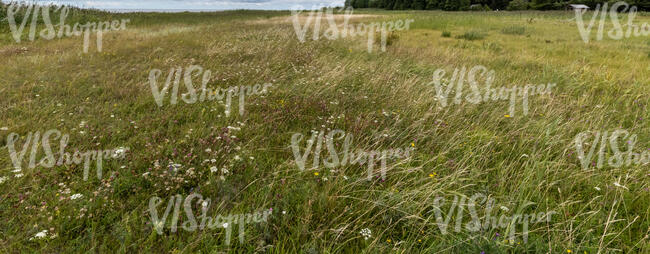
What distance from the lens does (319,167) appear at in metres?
3.15

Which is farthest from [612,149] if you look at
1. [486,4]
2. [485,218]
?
[486,4]

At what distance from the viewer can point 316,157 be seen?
333cm

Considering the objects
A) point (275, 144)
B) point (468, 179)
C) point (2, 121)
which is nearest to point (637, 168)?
point (468, 179)

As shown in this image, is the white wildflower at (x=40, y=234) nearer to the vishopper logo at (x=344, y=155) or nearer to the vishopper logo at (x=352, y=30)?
the vishopper logo at (x=344, y=155)

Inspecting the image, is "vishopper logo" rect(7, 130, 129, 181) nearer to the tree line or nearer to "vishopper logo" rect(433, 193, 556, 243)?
"vishopper logo" rect(433, 193, 556, 243)

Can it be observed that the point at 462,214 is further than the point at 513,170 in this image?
No

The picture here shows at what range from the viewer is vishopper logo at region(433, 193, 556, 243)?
7.60 feet

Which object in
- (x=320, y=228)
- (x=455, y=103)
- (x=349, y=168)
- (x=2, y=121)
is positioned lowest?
(x=320, y=228)

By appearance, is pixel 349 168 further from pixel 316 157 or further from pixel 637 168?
pixel 637 168

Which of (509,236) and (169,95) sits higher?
(169,95)

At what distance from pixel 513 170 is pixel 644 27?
2267 cm

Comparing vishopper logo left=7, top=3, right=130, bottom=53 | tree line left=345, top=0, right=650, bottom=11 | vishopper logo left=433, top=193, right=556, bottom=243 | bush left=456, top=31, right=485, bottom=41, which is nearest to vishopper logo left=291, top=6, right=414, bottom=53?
bush left=456, top=31, right=485, bottom=41

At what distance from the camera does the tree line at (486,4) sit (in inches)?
2464

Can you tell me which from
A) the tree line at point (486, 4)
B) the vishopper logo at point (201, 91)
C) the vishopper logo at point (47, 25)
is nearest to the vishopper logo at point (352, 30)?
the vishopper logo at point (201, 91)
